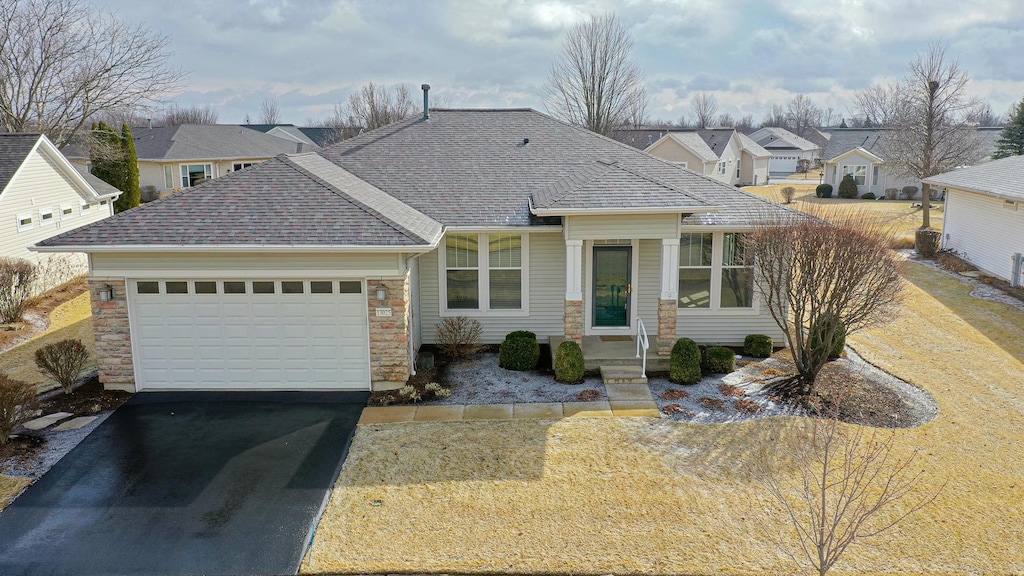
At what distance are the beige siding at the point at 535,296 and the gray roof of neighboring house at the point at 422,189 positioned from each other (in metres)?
0.77

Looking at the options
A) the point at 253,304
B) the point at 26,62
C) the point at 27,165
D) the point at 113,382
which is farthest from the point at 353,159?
the point at 26,62

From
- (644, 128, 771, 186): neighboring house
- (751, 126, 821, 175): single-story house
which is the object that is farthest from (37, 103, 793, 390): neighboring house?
(751, 126, 821, 175): single-story house

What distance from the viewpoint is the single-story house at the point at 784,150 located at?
2800 inches

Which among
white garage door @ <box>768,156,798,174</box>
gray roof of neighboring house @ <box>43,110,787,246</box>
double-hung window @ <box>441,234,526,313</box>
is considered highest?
white garage door @ <box>768,156,798,174</box>

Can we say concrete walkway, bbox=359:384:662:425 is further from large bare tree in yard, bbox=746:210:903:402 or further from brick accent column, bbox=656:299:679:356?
large bare tree in yard, bbox=746:210:903:402

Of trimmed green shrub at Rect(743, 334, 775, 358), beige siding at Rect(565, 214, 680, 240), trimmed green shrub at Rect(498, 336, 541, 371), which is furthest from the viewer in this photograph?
trimmed green shrub at Rect(743, 334, 775, 358)

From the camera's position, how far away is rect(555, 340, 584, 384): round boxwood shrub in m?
12.7

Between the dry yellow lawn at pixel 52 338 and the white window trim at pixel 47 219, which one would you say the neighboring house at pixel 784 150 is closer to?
the white window trim at pixel 47 219

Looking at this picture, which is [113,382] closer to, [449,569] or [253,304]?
[253,304]

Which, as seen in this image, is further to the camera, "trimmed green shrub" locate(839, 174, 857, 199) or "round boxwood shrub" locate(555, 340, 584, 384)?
"trimmed green shrub" locate(839, 174, 857, 199)

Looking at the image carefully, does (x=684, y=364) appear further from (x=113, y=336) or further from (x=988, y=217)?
(x=988, y=217)

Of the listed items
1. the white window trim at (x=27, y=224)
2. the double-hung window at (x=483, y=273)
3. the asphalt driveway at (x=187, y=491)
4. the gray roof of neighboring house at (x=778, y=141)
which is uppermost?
the gray roof of neighboring house at (x=778, y=141)

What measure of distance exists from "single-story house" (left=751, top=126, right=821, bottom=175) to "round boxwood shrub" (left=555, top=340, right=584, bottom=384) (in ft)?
210

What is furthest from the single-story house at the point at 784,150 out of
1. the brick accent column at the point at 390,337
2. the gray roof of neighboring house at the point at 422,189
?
the brick accent column at the point at 390,337
